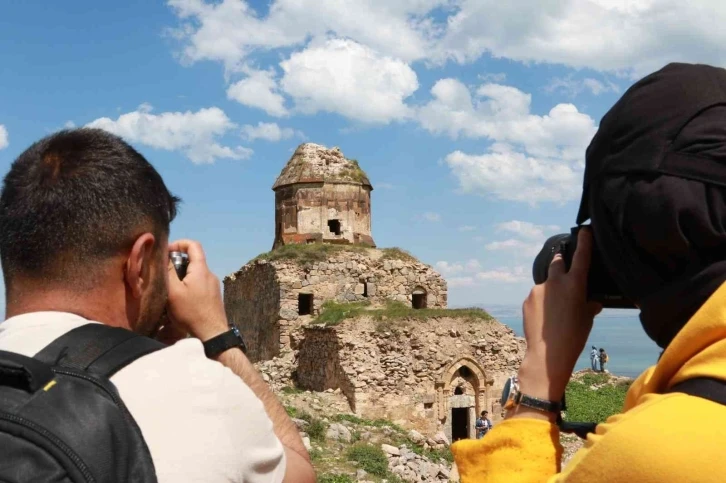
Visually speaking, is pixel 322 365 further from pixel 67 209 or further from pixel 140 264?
pixel 67 209

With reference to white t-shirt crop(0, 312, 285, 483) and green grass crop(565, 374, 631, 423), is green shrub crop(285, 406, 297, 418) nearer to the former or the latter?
green grass crop(565, 374, 631, 423)

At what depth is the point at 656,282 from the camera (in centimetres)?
127

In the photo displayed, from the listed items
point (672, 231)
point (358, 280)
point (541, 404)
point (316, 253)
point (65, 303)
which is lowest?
point (541, 404)

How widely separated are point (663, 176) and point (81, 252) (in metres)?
1.24

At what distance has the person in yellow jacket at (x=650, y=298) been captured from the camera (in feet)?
3.23

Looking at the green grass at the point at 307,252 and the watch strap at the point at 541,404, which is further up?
the green grass at the point at 307,252

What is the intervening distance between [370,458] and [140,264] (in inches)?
412

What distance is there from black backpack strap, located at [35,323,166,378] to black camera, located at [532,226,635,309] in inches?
35.1

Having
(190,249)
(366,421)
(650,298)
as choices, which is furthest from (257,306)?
(650,298)

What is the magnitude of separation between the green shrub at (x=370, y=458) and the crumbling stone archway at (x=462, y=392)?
4.78m

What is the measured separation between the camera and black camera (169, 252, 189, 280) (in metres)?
1.89

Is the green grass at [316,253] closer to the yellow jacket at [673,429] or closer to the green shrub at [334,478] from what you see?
the green shrub at [334,478]

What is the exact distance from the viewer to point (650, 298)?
1.28 metres

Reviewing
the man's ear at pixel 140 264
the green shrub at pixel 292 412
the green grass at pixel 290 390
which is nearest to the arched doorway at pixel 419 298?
the green grass at pixel 290 390
